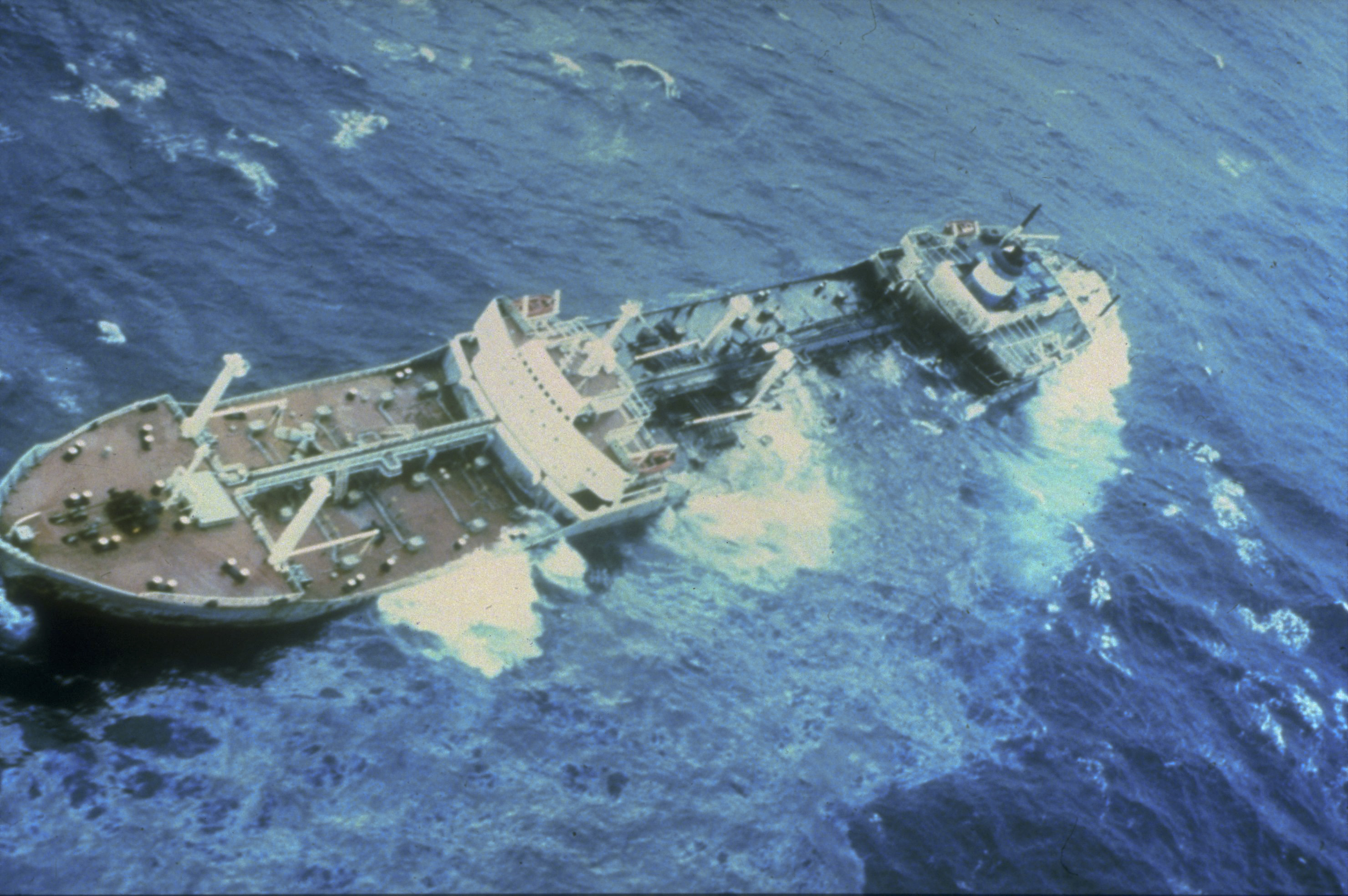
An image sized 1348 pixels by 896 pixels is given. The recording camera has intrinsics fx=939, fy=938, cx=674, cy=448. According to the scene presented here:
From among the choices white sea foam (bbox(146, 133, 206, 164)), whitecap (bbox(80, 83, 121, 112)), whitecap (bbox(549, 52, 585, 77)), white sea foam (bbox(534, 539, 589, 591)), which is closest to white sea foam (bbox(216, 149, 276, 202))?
white sea foam (bbox(146, 133, 206, 164))

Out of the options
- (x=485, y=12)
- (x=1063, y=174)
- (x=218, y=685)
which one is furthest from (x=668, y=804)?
(x=1063, y=174)

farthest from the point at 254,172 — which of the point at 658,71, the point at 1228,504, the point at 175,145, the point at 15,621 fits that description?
the point at 1228,504

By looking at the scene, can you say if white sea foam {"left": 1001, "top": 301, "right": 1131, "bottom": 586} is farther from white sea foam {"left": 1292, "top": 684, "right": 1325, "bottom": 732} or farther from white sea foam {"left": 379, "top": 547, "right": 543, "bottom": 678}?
white sea foam {"left": 379, "top": 547, "right": 543, "bottom": 678}

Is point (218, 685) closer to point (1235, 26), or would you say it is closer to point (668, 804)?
point (668, 804)

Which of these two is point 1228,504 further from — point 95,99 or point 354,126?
point 95,99

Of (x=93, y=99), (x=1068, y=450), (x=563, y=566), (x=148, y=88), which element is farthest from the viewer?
(x=1068, y=450)

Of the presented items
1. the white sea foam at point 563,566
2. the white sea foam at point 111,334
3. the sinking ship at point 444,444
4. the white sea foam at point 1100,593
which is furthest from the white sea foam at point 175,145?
the white sea foam at point 1100,593
